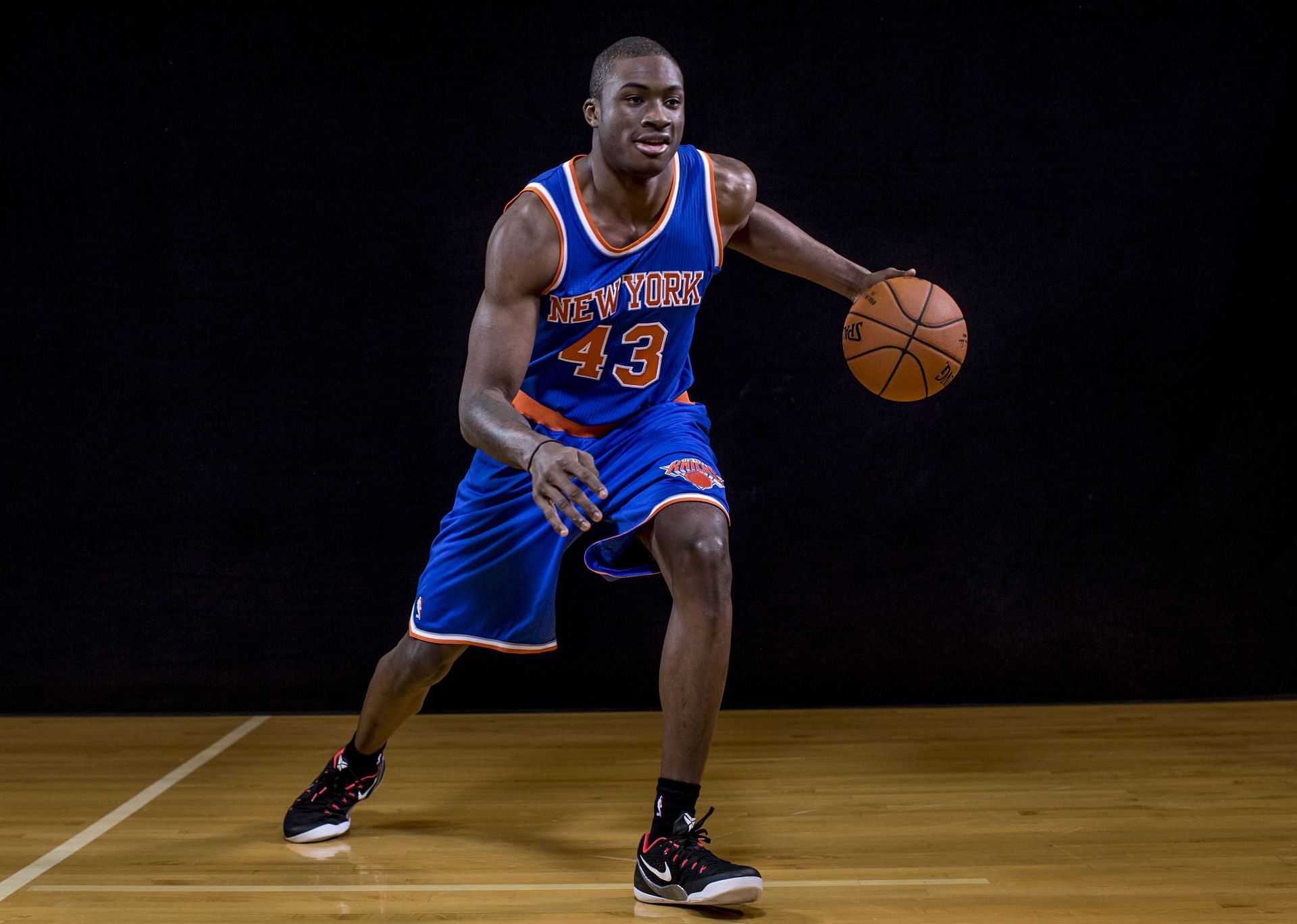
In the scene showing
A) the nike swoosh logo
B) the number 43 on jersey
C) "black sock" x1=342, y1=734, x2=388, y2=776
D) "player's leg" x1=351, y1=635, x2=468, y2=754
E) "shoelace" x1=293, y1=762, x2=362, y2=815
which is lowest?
"shoelace" x1=293, y1=762, x2=362, y2=815

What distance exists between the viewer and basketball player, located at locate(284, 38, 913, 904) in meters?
2.31

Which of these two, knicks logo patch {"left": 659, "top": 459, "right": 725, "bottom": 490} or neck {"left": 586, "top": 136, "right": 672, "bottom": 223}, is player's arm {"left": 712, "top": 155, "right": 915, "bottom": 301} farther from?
knicks logo patch {"left": 659, "top": 459, "right": 725, "bottom": 490}

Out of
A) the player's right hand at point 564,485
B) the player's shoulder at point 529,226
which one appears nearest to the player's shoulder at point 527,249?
the player's shoulder at point 529,226

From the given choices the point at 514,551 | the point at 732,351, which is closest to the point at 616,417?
the point at 514,551

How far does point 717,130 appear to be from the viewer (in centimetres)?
386

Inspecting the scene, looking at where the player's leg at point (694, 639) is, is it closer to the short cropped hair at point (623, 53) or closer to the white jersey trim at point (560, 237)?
the white jersey trim at point (560, 237)

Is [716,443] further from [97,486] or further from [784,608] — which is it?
[97,486]

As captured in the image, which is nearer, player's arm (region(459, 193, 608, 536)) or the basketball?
player's arm (region(459, 193, 608, 536))

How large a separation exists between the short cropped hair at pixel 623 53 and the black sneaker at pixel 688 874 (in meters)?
1.49

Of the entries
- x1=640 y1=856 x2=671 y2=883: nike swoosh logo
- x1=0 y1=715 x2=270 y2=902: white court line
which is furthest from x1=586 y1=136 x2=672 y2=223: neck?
x1=0 y1=715 x2=270 y2=902: white court line

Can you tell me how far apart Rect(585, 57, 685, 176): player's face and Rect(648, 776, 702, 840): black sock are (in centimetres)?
124

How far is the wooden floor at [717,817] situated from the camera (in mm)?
2314

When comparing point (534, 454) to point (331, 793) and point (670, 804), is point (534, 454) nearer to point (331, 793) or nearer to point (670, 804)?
point (670, 804)

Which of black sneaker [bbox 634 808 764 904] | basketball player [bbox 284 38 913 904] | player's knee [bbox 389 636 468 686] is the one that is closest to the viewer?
black sneaker [bbox 634 808 764 904]
